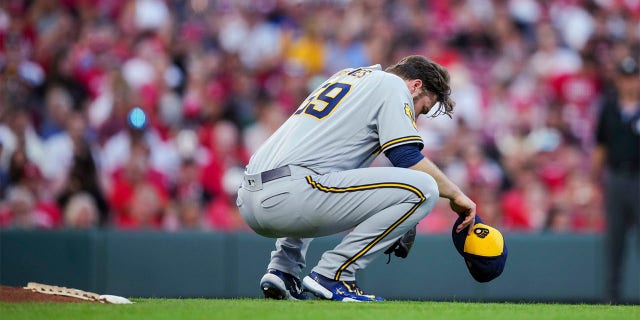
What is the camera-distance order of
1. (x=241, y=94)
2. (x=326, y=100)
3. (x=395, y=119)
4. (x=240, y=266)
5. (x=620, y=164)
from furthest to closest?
(x=241, y=94) < (x=240, y=266) < (x=620, y=164) < (x=326, y=100) < (x=395, y=119)

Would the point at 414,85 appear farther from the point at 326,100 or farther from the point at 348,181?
the point at 348,181

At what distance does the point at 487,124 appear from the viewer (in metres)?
10.7

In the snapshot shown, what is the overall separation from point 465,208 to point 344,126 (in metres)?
0.74

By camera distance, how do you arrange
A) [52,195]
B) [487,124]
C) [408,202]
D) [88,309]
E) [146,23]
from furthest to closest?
[146,23] → [487,124] → [52,195] → [408,202] → [88,309]

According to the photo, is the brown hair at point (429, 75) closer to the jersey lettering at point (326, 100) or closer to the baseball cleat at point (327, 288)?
the jersey lettering at point (326, 100)

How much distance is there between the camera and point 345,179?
520 centimetres

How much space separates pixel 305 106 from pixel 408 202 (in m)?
0.78

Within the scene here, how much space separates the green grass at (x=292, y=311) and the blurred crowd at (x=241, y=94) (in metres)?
4.42

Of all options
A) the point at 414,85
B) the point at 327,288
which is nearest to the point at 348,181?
the point at 327,288

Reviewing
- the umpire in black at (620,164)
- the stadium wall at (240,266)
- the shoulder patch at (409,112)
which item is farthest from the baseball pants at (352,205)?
the umpire in black at (620,164)

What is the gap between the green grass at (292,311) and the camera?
14.4ft

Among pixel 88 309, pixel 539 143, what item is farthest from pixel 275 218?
pixel 539 143

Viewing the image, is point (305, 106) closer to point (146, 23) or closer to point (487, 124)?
point (487, 124)

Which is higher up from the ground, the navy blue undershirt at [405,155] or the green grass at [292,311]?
the navy blue undershirt at [405,155]
